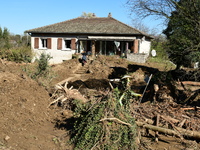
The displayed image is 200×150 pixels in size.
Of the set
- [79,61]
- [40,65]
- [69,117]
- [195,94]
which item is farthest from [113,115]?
[79,61]

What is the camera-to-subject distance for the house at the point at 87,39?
26.4m

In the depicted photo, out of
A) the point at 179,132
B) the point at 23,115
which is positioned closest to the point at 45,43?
the point at 23,115

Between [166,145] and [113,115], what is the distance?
1928 mm

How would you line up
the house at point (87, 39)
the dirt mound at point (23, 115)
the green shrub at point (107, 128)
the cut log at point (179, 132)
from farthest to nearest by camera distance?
the house at point (87, 39), the cut log at point (179, 132), the dirt mound at point (23, 115), the green shrub at point (107, 128)

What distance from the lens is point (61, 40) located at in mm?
27984

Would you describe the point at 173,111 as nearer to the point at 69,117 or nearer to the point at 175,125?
the point at 175,125

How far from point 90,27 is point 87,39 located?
2.12 metres

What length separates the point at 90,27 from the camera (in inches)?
1113

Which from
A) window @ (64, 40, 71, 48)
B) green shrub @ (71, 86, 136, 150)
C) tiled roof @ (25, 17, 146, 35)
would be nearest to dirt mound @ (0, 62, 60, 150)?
green shrub @ (71, 86, 136, 150)

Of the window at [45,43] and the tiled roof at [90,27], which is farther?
the window at [45,43]

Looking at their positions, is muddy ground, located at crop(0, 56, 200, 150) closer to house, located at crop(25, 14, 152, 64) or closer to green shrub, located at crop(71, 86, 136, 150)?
green shrub, located at crop(71, 86, 136, 150)

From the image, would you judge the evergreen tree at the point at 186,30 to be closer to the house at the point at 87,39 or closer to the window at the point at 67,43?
the house at the point at 87,39

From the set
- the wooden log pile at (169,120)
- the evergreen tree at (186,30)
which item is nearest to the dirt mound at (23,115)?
the wooden log pile at (169,120)

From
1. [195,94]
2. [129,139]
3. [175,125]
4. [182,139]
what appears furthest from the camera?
[195,94]
